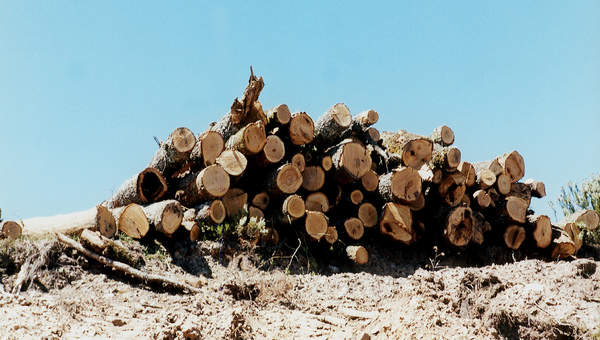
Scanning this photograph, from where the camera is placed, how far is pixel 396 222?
7.88 m

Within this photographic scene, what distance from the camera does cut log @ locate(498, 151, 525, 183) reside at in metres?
9.13

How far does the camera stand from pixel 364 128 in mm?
8688

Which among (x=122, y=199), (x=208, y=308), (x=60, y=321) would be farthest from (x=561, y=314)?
(x=122, y=199)

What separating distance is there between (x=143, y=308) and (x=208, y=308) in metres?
0.71

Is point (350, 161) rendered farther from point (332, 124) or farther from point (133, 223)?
point (133, 223)

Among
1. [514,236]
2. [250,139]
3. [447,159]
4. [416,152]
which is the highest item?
[250,139]

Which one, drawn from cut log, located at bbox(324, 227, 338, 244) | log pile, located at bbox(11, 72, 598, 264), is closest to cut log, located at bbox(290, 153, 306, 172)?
log pile, located at bbox(11, 72, 598, 264)

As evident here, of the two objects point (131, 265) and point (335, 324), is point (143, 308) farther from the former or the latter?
point (335, 324)

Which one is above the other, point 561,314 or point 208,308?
point 208,308

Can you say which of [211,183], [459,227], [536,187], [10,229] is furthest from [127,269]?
[536,187]

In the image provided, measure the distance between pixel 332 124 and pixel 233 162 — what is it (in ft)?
5.45

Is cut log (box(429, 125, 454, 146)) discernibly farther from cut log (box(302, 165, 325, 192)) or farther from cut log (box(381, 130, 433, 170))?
cut log (box(302, 165, 325, 192))

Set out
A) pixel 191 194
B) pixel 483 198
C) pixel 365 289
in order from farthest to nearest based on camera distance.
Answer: pixel 483 198 → pixel 191 194 → pixel 365 289

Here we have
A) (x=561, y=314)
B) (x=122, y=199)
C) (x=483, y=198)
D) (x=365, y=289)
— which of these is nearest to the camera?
(x=561, y=314)
